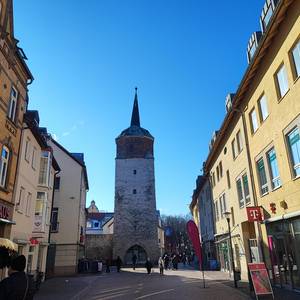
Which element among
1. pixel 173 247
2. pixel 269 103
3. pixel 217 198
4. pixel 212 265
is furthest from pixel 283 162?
pixel 173 247

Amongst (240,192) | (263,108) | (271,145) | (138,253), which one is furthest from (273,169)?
(138,253)

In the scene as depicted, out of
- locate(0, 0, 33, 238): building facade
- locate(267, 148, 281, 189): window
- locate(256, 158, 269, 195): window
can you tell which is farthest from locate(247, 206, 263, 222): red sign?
locate(0, 0, 33, 238): building facade

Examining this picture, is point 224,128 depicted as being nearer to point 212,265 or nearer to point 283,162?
point 283,162

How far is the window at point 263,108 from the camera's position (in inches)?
654

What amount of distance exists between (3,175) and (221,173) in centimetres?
1812

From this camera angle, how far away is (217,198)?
30688mm

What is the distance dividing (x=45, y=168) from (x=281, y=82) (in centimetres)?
1593

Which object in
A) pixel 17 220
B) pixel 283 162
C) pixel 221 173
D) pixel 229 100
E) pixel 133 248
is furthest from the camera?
pixel 133 248

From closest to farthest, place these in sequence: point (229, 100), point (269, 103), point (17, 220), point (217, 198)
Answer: point (269, 103) → point (17, 220) → point (229, 100) → point (217, 198)

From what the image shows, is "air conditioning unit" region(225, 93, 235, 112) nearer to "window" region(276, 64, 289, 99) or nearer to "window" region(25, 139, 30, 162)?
"window" region(276, 64, 289, 99)

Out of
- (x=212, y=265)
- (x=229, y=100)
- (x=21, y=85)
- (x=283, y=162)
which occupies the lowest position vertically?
(x=212, y=265)

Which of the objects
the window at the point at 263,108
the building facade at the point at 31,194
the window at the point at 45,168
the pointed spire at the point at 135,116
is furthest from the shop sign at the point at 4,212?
the pointed spire at the point at 135,116

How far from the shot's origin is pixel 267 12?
15.5m

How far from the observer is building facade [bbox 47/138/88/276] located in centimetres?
3203
